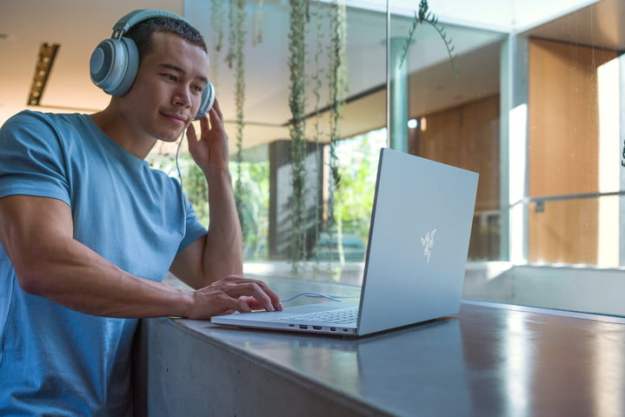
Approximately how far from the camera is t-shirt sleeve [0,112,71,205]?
0.95 m

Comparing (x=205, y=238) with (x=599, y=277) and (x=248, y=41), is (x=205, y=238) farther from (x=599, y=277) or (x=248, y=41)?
(x=248, y=41)

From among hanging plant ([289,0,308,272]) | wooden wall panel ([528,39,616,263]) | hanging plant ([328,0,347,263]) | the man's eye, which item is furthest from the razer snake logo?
hanging plant ([289,0,308,272])

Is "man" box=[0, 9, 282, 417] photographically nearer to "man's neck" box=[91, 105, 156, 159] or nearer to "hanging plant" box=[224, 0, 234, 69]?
"man's neck" box=[91, 105, 156, 159]

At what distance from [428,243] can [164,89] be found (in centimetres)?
63

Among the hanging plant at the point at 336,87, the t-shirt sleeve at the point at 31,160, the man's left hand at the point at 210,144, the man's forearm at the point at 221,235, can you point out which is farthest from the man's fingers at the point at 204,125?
the hanging plant at the point at 336,87

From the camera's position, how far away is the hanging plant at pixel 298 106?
2.91 metres

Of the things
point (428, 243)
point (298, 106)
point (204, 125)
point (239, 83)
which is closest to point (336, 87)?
point (298, 106)

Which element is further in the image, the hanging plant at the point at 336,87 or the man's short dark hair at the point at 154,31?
the hanging plant at the point at 336,87

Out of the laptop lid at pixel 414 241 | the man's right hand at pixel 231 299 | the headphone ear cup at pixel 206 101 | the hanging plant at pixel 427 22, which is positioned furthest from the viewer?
the hanging plant at pixel 427 22

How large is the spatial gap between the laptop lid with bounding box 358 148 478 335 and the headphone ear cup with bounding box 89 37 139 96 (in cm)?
65

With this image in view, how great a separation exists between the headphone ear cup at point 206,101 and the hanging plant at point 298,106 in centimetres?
153

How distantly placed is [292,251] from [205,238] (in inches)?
69.2

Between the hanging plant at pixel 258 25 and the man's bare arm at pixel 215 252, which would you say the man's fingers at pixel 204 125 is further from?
the hanging plant at pixel 258 25

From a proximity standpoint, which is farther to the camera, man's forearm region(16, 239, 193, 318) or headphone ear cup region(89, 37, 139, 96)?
headphone ear cup region(89, 37, 139, 96)
